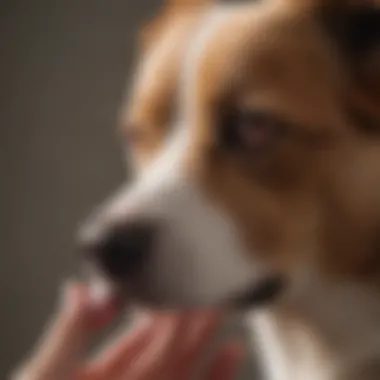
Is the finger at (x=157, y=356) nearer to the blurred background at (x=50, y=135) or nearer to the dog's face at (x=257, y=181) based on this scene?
the dog's face at (x=257, y=181)

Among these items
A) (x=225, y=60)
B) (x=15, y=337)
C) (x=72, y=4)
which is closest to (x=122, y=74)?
(x=72, y=4)

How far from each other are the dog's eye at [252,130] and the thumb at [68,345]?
0.61 feet

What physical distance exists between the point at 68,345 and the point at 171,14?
0.33 metres

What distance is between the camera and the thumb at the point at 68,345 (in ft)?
2.46

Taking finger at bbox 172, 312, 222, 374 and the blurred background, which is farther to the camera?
→ the blurred background

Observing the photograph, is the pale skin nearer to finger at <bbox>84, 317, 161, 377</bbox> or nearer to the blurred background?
finger at <bbox>84, 317, 161, 377</bbox>

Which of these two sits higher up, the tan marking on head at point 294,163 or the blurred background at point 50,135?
the blurred background at point 50,135

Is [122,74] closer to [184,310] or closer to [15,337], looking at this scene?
[15,337]

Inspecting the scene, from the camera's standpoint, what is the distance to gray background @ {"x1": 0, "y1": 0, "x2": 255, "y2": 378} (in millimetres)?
1439

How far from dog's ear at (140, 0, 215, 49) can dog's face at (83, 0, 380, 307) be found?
0.08m

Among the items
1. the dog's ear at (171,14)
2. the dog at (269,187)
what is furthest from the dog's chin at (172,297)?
the dog's ear at (171,14)

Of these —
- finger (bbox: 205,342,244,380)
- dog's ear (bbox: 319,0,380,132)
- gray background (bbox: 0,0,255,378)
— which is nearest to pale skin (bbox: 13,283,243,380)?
finger (bbox: 205,342,244,380)

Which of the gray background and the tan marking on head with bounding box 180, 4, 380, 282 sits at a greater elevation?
the gray background

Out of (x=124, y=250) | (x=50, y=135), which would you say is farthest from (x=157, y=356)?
(x=50, y=135)
